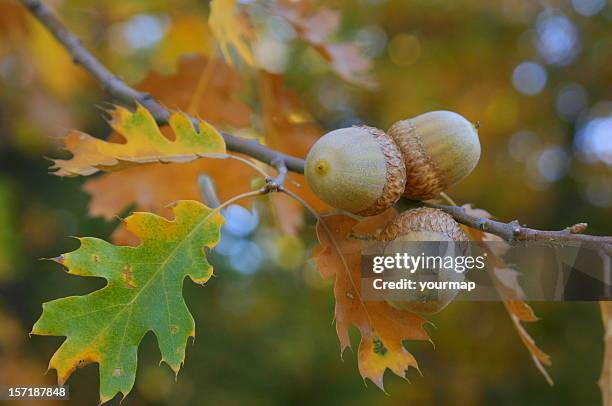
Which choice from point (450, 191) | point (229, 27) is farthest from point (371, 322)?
point (450, 191)

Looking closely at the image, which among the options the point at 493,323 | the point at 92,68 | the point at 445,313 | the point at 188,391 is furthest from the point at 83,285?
the point at 92,68

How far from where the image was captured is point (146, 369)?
3.74 m

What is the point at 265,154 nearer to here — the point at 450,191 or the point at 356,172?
the point at 356,172

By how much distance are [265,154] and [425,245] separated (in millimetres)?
366

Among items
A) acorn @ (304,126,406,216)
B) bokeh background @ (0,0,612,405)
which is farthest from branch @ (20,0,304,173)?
bokeh background @ (0,0,612,405)

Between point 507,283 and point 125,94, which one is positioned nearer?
point 507,283

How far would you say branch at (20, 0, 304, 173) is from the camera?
1148 mm

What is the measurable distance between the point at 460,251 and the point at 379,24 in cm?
263

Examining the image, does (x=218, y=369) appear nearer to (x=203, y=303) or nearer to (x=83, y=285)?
(x=203, y=303)

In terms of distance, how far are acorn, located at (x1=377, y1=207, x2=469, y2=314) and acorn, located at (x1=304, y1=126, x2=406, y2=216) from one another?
0.15 ft

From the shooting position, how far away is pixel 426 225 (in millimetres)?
938

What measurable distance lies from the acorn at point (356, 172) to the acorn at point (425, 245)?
5 centimetres

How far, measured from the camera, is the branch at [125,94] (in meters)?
1.15

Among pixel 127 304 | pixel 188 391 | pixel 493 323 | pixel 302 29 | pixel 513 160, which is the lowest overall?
pixel 127 304
